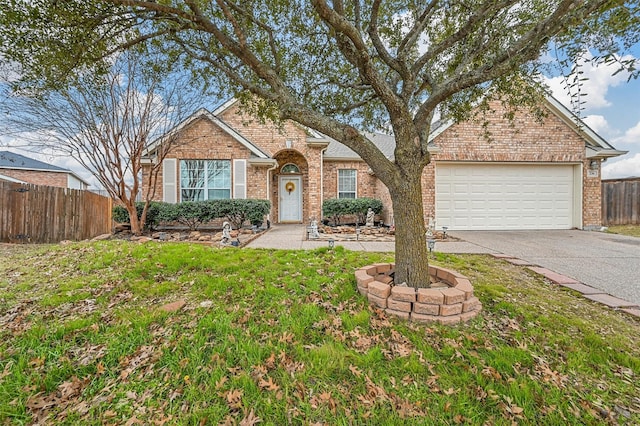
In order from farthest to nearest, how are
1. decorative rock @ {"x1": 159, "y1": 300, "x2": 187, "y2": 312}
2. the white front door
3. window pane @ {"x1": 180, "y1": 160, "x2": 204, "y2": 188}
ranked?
1. the white front door
2. window pane @ {"x1": 180, "y1": 160, "x2": 204, "y2": 188}
3. decorative rock @ {"x1": 159, "y1": 300, "x2": 187, "y2": 312}

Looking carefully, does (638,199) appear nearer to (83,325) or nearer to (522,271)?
(522,271)

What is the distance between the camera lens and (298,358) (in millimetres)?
2334

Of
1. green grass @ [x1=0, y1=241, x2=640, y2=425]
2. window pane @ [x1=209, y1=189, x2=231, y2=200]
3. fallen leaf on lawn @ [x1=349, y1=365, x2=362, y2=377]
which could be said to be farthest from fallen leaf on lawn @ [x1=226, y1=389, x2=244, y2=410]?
window pane @ [x1=209, y1=189, x2=231, y2=200]

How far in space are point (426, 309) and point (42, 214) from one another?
10.0 m

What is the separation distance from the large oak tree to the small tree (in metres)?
3.40

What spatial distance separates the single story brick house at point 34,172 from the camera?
18.3 m

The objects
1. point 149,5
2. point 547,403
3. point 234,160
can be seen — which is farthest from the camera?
point 234,160

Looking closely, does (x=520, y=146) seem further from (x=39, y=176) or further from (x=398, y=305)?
(x=39, y=176)

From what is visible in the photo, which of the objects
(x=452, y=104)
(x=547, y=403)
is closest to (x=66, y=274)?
(x=547, y=403)

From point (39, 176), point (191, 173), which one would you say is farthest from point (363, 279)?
point (39, 176)

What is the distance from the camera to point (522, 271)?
16.0 ft

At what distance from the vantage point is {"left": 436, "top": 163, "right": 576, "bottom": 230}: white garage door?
10195 mm

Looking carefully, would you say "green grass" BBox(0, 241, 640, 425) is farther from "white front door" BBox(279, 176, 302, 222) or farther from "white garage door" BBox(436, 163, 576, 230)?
"white front door" BBox(279, 176, 302, 222)

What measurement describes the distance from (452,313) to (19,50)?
638 centimetres
